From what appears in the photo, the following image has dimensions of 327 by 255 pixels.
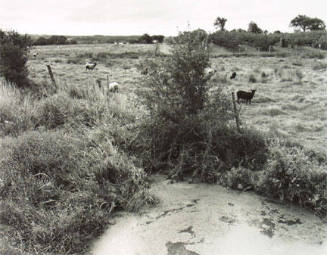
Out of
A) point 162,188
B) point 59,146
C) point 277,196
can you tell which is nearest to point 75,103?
point 59,146

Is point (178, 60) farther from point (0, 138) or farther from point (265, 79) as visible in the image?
point (265, 79)

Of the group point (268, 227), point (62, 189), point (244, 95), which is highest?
point (244, 95)

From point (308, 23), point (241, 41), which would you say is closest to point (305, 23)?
point (308, 23)

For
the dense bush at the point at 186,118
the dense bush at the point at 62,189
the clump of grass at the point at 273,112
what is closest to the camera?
the dense bush at the point at 62,189

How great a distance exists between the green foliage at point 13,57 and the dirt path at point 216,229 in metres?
9.85

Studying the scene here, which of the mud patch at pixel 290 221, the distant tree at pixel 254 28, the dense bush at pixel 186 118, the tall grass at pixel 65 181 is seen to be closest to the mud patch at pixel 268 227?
the mud patch at pixel 290 221

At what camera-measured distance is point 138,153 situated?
6703mm

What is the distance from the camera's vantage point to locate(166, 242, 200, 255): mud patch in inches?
164

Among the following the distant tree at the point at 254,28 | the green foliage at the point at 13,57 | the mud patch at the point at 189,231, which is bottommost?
the mud patch at the point at 189,231

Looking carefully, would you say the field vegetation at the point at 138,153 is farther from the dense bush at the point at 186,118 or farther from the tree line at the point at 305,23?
the tree line at the point at 305,23

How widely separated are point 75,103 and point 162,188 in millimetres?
4695

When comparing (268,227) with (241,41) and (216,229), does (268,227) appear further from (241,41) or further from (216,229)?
(241,41)

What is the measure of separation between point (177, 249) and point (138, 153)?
9.15 ft

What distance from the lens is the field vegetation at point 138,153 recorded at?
472cm
